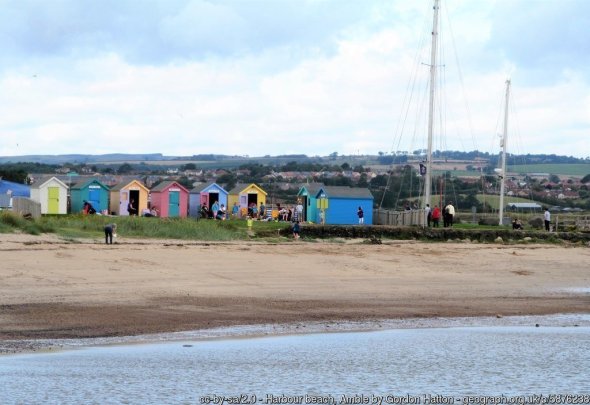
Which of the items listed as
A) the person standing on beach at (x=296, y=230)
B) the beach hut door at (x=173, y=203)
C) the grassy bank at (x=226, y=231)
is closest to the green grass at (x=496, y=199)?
the beach hut door at (x=173, y=203)

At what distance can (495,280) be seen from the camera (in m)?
24.7

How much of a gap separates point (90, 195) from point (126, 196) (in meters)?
1.71

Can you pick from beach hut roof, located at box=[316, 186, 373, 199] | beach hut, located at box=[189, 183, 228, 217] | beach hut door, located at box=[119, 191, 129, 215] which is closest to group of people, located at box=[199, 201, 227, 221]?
beach hut, located at box=[189, 183, 228, 217]

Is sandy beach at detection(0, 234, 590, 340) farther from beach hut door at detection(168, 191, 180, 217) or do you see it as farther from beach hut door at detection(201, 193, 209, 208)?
beach hut door at detection(201, 193, 209, 208)

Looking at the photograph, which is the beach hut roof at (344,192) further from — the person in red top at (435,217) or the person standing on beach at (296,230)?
the person standing on beach at (296,230)

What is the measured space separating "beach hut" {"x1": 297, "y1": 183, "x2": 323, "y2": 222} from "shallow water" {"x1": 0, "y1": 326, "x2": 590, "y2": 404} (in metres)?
Result: 28.9

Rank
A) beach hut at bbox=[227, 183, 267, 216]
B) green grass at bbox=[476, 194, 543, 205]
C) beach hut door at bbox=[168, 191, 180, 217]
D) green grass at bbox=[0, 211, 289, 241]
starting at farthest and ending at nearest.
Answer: green grass at bbox=[476, 194, 543, 205] → beach hut at bbox=[227, 183, 267, 216] → beach hut door at bbox=[168, 191, 180, 217] → green grass at bbox=[0, 211, 289, 241]

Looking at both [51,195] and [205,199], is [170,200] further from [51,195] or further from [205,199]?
[51,195]

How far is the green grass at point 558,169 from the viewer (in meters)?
123

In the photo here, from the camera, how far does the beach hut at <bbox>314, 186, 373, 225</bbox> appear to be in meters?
45.7

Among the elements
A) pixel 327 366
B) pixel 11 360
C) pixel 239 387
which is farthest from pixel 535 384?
pixel 11 360

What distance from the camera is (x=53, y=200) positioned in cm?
4438

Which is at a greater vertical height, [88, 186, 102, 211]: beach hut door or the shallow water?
[88, 186, 102, 211]: beach hut door

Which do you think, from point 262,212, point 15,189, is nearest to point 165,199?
point 262,212
